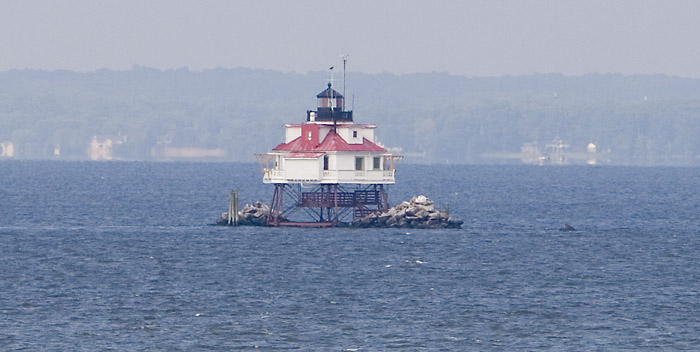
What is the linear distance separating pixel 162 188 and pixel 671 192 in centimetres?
5782

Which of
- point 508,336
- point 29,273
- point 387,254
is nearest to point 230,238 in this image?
point 387,254

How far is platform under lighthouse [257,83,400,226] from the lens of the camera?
82.1m

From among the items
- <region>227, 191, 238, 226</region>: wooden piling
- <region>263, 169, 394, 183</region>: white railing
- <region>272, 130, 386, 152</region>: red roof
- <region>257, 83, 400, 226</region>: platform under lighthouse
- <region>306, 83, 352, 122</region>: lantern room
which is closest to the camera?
<region>263, 169, 394, 183</region>: white railing

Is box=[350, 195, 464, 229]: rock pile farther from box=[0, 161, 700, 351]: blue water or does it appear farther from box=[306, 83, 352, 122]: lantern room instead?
box=[306, 83, 352, 122]: lantern room

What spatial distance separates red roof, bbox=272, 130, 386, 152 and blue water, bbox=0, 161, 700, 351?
4.82 metres

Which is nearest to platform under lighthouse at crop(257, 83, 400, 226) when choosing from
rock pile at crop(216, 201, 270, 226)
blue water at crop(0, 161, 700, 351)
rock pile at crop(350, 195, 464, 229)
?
rock pile at crop(216, 201, 270, 226)

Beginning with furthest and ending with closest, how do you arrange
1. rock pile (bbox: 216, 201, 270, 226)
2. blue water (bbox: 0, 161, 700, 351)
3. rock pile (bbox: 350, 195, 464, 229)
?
1. rock pile (bbox: 216, 201, 270, 226)
2. rock pile (bbox: 350, 195, 464, 229)
3. blue water (bbox: 0, 161, 700, 351)

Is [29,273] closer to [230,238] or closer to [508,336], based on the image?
[230,238]

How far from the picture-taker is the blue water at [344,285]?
4812cm

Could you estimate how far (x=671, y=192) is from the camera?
160625 mm

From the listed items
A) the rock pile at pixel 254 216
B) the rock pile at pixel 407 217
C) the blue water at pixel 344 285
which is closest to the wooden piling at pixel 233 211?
the rock pile at pixel 254 216

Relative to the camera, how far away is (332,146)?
82.2 meters

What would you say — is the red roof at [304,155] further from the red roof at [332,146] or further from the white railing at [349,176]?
the white railing at [349,176]

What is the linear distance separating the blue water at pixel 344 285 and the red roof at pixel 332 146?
482 cm
